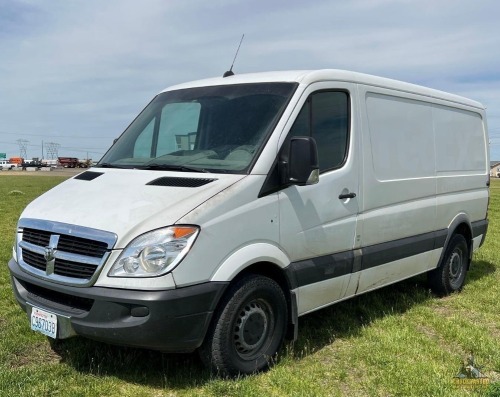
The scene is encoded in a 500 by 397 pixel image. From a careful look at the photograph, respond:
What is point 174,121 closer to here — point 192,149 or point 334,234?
point 192,149

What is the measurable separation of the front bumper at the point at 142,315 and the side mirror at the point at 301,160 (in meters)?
0.98

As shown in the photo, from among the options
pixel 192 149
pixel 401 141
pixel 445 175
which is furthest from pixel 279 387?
pixel 445 175

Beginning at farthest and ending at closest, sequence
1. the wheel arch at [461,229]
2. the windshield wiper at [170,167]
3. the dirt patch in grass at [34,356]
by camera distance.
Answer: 1. the wheel arch at [461,229]
2. the dirt patch in grass at [34,356]
3. the windshield wiper at [170,167]

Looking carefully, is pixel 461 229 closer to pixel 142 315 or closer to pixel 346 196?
pixel 346 196

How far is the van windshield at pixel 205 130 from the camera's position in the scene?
423 centimetres

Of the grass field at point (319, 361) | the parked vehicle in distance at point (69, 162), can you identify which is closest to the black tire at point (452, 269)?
the grass field at point (319, 361)

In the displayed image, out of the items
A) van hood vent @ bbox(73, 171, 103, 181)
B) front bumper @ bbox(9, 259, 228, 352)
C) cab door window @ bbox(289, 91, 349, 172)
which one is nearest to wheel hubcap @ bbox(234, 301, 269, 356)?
front bumper @ bbox(9, 259, 228, 352)

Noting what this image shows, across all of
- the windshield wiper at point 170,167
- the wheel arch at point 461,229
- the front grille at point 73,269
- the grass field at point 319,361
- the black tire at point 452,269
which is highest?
the windshield wiper at point 170,167

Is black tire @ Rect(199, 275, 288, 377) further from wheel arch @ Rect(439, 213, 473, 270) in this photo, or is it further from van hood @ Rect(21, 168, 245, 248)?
wheel arch @ Rect(439, 213, 473, 270)

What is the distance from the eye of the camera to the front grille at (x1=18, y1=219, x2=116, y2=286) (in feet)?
11.7

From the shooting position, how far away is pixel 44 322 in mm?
3812

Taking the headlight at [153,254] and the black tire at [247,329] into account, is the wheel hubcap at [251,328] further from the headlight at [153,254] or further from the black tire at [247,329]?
the headlight at [153,254]
